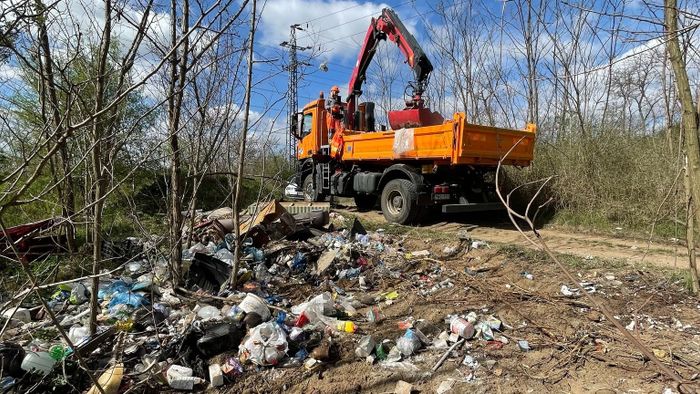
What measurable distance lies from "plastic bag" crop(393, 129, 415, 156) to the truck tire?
3.48m

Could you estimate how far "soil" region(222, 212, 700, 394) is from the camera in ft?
9.00

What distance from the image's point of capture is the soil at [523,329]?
2742mm

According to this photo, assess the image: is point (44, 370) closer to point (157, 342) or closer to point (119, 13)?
point (157, 342)

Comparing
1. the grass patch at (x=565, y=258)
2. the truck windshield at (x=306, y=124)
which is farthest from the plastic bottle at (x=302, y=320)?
the truck windshield at (x=306, y=124)

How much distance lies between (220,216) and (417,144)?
3712 mm

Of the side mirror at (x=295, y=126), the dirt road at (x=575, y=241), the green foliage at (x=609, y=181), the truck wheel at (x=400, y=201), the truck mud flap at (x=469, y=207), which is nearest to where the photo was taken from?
the dirt road at (x=575, y=241)

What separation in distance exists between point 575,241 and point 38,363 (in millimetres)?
6797

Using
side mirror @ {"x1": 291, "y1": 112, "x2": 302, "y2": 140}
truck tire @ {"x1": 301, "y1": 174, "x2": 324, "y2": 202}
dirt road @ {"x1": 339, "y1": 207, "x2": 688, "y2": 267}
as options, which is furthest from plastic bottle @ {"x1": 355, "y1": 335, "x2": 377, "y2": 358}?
side mirror @ {"x1": 291, "y1": 112, "x2": 302, "y2": 140}

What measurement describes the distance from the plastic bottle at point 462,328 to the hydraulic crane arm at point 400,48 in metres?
6.06

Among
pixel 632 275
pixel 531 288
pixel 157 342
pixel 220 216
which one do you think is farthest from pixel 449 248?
pixel 157 342

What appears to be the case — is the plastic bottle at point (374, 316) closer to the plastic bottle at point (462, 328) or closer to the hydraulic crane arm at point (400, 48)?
the plastic bottle at point (462, 328)

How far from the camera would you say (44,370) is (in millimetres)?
2664

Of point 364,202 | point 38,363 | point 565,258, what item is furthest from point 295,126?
point 38,363

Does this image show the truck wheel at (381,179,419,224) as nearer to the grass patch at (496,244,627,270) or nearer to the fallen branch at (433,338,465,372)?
the grass patch at (496,244,627,270)
